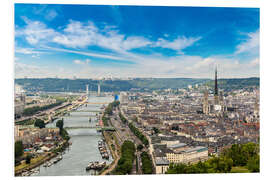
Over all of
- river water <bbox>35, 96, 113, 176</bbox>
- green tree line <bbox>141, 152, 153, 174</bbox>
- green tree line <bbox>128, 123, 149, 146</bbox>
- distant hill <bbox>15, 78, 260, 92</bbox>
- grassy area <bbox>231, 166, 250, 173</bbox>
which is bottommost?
river water <bbox>35, 96, 113, 176</bbox>

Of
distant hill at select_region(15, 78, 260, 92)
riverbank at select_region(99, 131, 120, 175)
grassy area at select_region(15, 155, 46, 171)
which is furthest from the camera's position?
distant hill at select_region(15, 78, 260, 92)

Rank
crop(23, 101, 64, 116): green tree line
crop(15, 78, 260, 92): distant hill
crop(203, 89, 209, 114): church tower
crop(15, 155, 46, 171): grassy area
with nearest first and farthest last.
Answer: crop(15, 155, 46, 171): grassy area
crop(15, 78, 260, 92): distant hill
crop(23, 101, 64, 116): green tree line
crop(203, 89, 209, 114): church tower

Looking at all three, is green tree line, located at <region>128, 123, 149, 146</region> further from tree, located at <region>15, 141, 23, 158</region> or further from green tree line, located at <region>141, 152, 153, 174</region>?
tree, located at <region>15, 141, 23, 158</region>

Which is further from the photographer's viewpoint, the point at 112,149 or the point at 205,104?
the point at 205,104

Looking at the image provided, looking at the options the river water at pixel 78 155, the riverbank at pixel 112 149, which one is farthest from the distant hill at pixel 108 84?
the riverbank at pixel 112 149

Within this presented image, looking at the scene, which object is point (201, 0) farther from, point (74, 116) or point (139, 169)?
point (74, 116)

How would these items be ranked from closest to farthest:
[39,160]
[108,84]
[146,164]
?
[146,164], [39,160], [108,84]

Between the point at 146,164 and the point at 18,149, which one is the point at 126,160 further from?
the point at 18,149

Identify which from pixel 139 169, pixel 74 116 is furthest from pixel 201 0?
pixel 74 116

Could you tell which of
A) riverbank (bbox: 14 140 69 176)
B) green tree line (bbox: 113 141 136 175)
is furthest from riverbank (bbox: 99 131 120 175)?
riverbank (bbox: 14 140 69 176)

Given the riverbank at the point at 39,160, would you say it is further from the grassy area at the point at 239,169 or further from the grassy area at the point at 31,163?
the grassy area at the point at 239,169

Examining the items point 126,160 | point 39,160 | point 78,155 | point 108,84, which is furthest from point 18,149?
point 108,84
